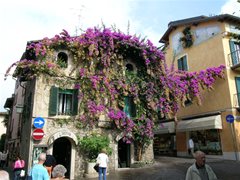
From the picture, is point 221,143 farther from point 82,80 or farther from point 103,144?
point 82,80

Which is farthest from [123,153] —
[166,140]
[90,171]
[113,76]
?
[166,140]

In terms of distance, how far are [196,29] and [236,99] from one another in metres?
7.55

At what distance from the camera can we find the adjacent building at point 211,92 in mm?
17188

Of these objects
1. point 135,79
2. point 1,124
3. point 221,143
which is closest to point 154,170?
point 135,79

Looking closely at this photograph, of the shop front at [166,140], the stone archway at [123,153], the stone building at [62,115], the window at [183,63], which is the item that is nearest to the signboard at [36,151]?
the stone building at [62,115]

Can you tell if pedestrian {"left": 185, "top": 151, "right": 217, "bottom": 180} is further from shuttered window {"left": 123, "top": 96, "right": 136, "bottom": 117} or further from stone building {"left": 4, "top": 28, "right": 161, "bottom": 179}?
shuttered window {"left": 123, "top": 96, "right": 136, "bottom": 117}

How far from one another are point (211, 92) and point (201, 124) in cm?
283

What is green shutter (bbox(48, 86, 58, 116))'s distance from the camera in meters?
13.4

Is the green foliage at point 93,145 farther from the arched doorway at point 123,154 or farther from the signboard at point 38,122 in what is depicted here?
the signboard at point 38,122

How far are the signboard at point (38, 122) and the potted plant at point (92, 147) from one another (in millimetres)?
2386

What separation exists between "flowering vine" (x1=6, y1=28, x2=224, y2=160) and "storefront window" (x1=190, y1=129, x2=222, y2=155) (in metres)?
4.64

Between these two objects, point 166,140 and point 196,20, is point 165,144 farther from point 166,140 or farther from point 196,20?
point 196,20

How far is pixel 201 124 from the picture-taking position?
18.2 metres

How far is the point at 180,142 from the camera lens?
2186 centimetres
